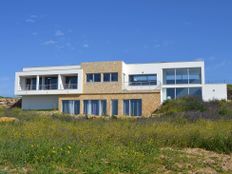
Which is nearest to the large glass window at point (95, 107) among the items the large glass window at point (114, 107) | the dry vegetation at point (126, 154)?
the large glass window at point (114, 107)

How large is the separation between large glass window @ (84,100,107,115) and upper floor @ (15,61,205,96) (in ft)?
4.45

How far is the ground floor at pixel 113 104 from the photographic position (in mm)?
42562

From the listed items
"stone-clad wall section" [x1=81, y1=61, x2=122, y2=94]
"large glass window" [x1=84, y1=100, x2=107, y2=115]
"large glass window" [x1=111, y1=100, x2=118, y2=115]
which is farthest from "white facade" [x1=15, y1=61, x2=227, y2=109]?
"large glass window" [x1=84, y1=100, x2=107, y2=115]

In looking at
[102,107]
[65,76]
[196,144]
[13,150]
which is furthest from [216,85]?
[13,150]

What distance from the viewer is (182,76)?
151 ft

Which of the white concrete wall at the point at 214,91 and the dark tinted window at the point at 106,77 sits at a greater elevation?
the dark tinted window at the point at 106,77

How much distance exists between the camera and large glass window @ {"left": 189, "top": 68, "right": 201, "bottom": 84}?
45438 millimetres

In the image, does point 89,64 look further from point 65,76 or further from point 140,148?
point 140,148

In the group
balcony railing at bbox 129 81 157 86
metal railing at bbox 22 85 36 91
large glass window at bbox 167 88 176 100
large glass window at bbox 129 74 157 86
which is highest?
large glass window at bbox 129 74 157 86

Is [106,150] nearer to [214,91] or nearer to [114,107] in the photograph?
[114,107]

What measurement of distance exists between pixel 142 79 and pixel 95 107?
23.0 ft

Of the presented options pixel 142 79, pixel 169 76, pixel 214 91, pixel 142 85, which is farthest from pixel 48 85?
pixel 214 91

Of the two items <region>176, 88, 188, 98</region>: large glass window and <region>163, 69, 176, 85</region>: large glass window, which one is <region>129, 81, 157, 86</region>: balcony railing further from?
<region>176, 88, 188, 98</region>: large glass window

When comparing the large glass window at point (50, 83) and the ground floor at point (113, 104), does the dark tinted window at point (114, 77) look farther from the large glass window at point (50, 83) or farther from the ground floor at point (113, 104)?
the large glass window at point (50, 83)
